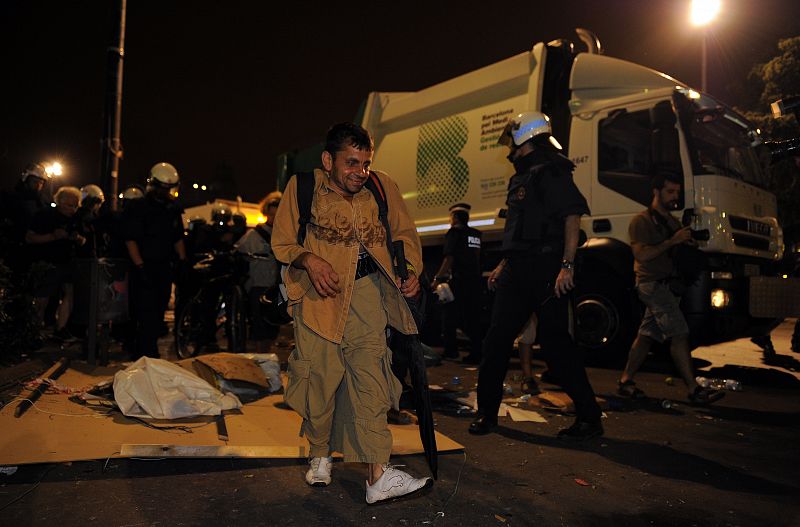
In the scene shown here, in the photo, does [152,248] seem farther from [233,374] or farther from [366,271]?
[366,271]

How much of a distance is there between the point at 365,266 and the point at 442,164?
5758 mm

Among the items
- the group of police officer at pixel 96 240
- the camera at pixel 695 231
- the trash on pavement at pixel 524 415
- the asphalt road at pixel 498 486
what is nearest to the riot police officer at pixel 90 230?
the group of police officer at pixel 96 240

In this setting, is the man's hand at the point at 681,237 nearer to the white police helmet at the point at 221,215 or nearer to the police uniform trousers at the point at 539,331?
A: the police uniform trousers at the point at 539,331

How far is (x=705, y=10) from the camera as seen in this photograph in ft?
47.7

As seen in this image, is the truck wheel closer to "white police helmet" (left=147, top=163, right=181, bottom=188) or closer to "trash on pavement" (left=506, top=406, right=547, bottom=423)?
"trash on pavement" (left=506, top=406, right=547, bottom=423)

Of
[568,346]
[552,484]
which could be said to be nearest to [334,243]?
[552,484]

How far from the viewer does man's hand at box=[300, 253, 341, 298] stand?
9.02 feet

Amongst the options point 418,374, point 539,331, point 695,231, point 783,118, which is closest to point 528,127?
point 539,331

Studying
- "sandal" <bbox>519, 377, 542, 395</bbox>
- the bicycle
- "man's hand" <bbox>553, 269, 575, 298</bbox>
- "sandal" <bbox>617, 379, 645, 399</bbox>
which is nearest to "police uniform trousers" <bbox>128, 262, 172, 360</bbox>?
the bicycle

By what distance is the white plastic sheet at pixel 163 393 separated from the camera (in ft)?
13.0

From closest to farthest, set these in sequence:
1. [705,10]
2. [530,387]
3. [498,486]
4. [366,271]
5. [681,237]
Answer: [366,271] < [498,486] < [681,237] < [530,387] < [705,10]

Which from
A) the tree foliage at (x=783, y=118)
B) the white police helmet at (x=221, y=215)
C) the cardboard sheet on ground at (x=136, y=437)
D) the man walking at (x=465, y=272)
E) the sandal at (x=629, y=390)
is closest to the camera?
the cardboard sheet on ground at (x=136, y=437)

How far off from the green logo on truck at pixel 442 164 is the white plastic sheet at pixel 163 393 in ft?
15.9

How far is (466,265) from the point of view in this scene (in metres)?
7.52
